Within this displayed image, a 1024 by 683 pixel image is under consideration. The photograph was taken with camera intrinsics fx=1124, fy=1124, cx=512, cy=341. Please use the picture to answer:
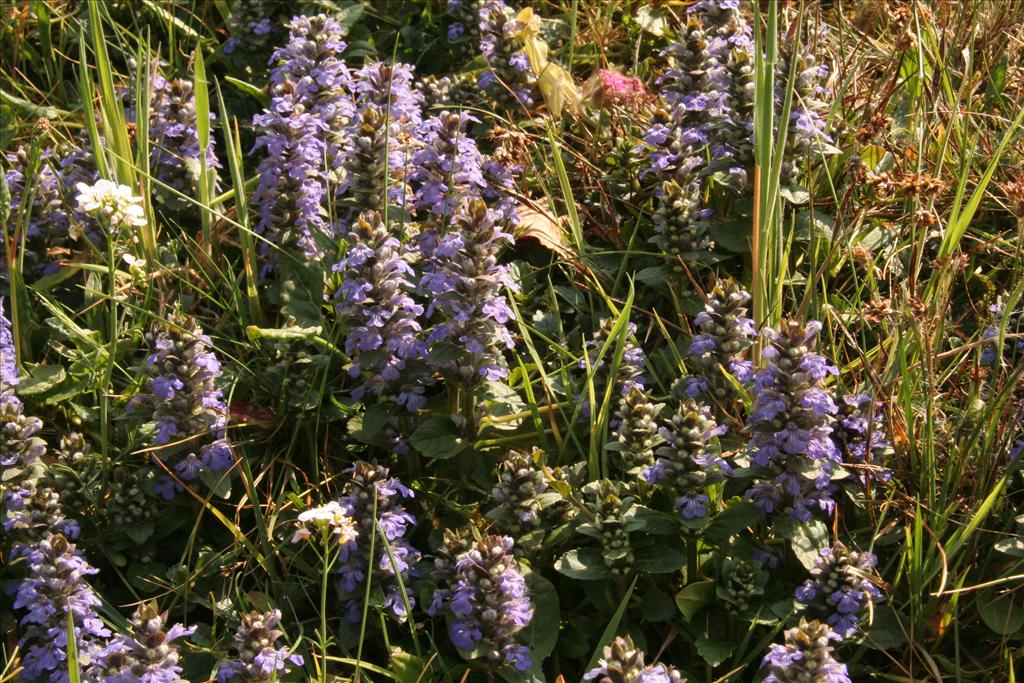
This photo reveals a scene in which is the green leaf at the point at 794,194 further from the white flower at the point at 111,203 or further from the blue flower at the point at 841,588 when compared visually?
the white flower at the point at 111,203

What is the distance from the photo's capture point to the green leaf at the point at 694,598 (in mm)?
2631

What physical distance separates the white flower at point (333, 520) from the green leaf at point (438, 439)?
32 cm

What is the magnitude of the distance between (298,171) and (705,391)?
1.40 meters

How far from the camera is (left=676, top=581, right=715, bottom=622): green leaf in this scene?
2.63 m

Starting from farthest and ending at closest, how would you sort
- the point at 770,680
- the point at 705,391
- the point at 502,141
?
the point at 502,141 < the point at 705,391 < the point at 770,680

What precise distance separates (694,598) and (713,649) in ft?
0.41

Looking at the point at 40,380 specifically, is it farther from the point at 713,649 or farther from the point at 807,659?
the point at 807,659

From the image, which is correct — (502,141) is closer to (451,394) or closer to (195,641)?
(451,394)

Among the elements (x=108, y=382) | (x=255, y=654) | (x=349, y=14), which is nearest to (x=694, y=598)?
(x=255, y=654)

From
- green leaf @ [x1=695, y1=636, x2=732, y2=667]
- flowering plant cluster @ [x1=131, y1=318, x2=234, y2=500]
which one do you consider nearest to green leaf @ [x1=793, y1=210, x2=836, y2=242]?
green leaf @ [x1=695, y1=636, x2=732, y2=667]

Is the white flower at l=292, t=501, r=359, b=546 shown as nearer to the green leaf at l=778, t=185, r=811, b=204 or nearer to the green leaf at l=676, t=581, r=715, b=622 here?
the green leaf at l=676, t=581, r=715, b=622

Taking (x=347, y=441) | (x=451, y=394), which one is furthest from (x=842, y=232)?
(x=347, y=441)

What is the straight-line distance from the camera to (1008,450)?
276cm

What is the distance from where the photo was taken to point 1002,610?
2602 millimetres
